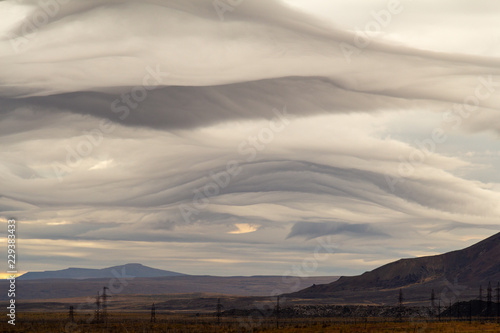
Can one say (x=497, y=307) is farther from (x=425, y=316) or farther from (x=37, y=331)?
(x=37, y=331)

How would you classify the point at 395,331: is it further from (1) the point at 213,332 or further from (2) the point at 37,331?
(2) the point at 37,331

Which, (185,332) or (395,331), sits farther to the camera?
(185,332)

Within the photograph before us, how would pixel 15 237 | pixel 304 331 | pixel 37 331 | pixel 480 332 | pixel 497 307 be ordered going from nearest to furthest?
pixel 15 237 < pixel 480 332 < pixel 304 331 < pixel 37 331 < pixel 497 307

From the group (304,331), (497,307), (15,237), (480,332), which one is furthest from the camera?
(497,307)

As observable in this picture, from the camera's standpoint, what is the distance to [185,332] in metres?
120

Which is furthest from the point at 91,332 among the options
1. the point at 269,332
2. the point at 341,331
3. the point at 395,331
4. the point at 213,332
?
the point at 395,331

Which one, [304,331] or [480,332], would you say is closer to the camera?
[480,332]

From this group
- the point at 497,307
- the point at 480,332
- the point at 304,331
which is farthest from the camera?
the point at 497,307

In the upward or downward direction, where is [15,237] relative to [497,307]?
upward

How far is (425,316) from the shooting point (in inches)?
7864

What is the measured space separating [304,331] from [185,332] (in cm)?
2402

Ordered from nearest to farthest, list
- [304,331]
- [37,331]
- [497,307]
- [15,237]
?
[15,237]
[304,331]
[37,331]
[497,307]

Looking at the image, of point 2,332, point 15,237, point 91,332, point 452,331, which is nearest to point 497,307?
point 452,331

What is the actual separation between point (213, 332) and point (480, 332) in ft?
152
